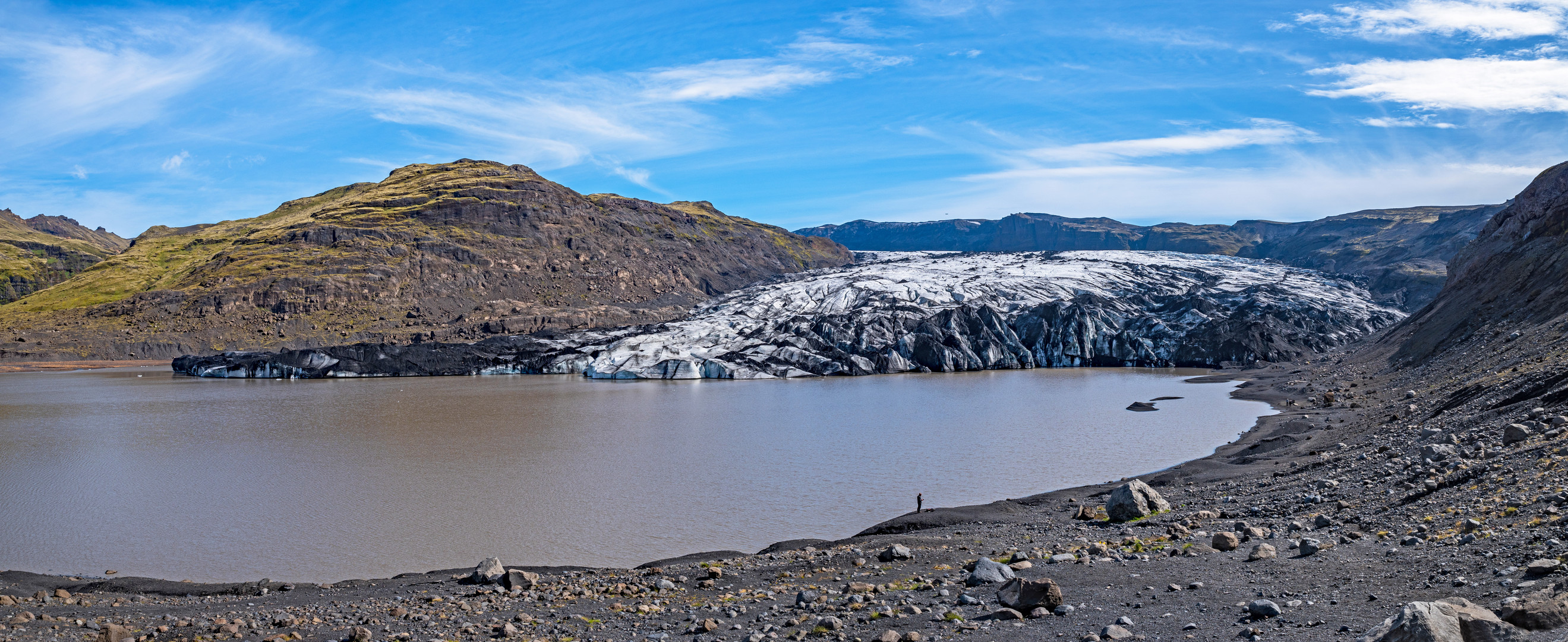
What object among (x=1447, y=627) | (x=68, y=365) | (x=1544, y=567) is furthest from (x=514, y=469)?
(x=68, y=365)

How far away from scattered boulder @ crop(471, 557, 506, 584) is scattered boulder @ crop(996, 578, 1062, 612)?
7430mm

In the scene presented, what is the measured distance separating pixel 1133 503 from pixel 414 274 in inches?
3999

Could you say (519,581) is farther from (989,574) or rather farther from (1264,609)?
(1264,609)

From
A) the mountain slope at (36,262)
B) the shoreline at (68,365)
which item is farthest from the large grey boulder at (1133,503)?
the mountain slope at (36,262)

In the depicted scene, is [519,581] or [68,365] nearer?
[519,581]

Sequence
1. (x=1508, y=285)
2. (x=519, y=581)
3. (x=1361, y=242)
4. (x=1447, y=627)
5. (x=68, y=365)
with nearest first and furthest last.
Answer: (x=1447, y=627) → (x=519, y=581) → (x=1508, y=285) → (x=68, y=365) → (x=1361, y=242)

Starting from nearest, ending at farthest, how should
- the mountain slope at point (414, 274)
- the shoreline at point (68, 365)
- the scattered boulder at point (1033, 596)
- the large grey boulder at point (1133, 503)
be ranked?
the scattered boulder at point (1033, 596) < the large grey boulder at point (1133, 503) < the shoreline at point (68, 365) < the mountain slope at point (414, 274)

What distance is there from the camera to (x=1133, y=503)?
14758mm

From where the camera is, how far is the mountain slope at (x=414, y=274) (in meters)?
93.0

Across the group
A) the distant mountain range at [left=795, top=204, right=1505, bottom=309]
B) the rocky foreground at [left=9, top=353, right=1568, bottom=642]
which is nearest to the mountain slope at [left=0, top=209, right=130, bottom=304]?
the rocky foreground at [left=9, top=353, right=1568, bottom=642]

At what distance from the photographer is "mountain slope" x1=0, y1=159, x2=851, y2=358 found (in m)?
93.0

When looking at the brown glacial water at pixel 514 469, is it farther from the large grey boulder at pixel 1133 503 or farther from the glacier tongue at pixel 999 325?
the glacier tongue at pixel 999 325

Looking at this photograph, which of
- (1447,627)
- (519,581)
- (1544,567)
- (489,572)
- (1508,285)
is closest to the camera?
(1447,627)

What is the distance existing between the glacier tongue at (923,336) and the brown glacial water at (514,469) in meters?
20.7
